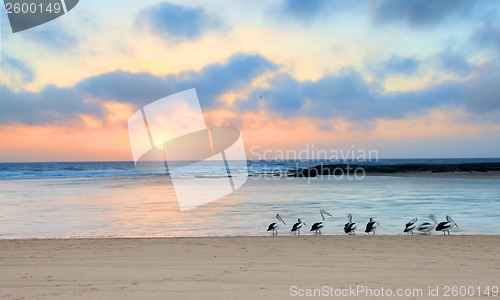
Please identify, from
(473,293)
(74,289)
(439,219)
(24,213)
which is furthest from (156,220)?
(473,293)

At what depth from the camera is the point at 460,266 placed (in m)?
6.09

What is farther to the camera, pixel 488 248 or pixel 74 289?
pixel 488 248

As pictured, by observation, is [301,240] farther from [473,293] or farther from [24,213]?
[24,213]

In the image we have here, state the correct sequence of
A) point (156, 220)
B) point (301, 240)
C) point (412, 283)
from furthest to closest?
point (156, 220) → point (301, 240) → point (412, 283)

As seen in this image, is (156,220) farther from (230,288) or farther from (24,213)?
(230,288)

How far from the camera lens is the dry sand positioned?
5.00m

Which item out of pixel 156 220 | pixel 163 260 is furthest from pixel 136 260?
pixel 156 220

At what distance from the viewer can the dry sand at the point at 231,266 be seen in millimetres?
5000

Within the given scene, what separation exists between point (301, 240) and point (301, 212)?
6.21m

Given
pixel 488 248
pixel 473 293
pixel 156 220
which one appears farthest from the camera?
pixel 156 220

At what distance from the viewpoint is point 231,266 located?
6176mm

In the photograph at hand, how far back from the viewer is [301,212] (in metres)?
15.0

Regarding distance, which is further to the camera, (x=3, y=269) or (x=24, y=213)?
(x=24, y=213)

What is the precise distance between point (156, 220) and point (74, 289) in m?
7.71
